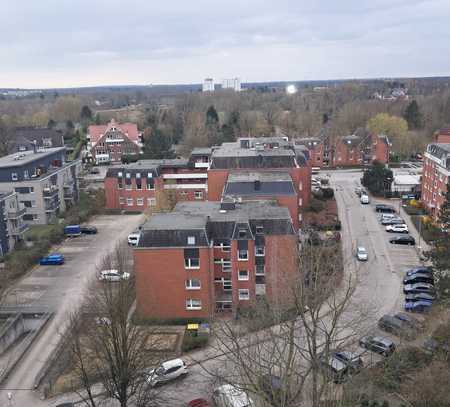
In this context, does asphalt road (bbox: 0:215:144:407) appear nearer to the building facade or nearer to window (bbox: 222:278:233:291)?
window (bbox: 222:278:233:291)

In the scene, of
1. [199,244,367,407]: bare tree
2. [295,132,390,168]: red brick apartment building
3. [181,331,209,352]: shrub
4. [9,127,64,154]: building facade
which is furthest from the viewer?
[295,132,390,168]: red brick apartment building

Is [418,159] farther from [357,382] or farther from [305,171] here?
[357,382]

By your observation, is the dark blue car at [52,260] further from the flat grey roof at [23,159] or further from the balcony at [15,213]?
the flat grey roof at [23,159]

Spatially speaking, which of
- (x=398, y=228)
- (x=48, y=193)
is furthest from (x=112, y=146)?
(x=398, y=228)

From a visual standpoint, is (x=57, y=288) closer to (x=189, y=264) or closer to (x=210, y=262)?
(x=189, y=264)

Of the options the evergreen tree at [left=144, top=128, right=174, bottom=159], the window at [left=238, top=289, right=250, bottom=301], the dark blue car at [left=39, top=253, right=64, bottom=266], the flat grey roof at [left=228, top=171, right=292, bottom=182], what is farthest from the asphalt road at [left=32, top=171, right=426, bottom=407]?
the evergreen tree at [left=144, top=128, right=174, bottom=159]

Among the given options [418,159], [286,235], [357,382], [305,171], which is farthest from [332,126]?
[357,382]
